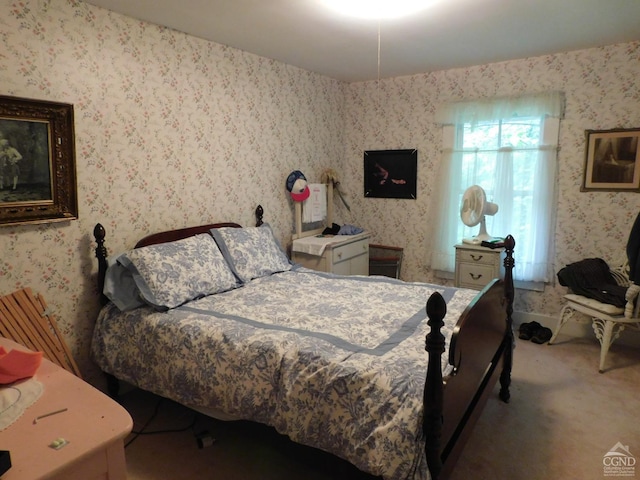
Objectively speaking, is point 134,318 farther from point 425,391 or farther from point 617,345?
point 617,345

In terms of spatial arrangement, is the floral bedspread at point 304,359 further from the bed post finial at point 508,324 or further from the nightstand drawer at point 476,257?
the nightstand drawer at point 476,257

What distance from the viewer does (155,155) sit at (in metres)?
2.89

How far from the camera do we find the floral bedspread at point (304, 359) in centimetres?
161

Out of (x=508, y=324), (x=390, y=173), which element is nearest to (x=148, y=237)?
(x=508, y=324)

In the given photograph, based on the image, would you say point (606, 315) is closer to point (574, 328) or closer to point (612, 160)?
point (574, 328)

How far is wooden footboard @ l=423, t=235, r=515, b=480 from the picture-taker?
1495 millimetres

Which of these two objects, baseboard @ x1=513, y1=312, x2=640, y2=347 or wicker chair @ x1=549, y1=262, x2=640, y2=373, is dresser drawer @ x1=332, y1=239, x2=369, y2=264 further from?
wicker chair @ x1=549, y1=262, x2=640, y2=373

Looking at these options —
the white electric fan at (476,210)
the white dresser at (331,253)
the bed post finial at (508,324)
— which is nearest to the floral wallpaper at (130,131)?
the white dresser at (331,253)

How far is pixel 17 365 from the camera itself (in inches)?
55.2

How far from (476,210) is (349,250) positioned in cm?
122

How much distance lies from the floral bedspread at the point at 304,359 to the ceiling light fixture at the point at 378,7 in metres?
1.72

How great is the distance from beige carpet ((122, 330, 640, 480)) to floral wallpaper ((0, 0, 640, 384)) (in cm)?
75

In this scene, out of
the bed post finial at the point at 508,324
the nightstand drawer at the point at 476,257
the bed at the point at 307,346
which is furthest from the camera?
the nightstand drawer at the point at 476,257

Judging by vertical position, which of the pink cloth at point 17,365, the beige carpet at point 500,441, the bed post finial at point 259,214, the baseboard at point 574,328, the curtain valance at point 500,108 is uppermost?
the curtain valance at point 500,108
